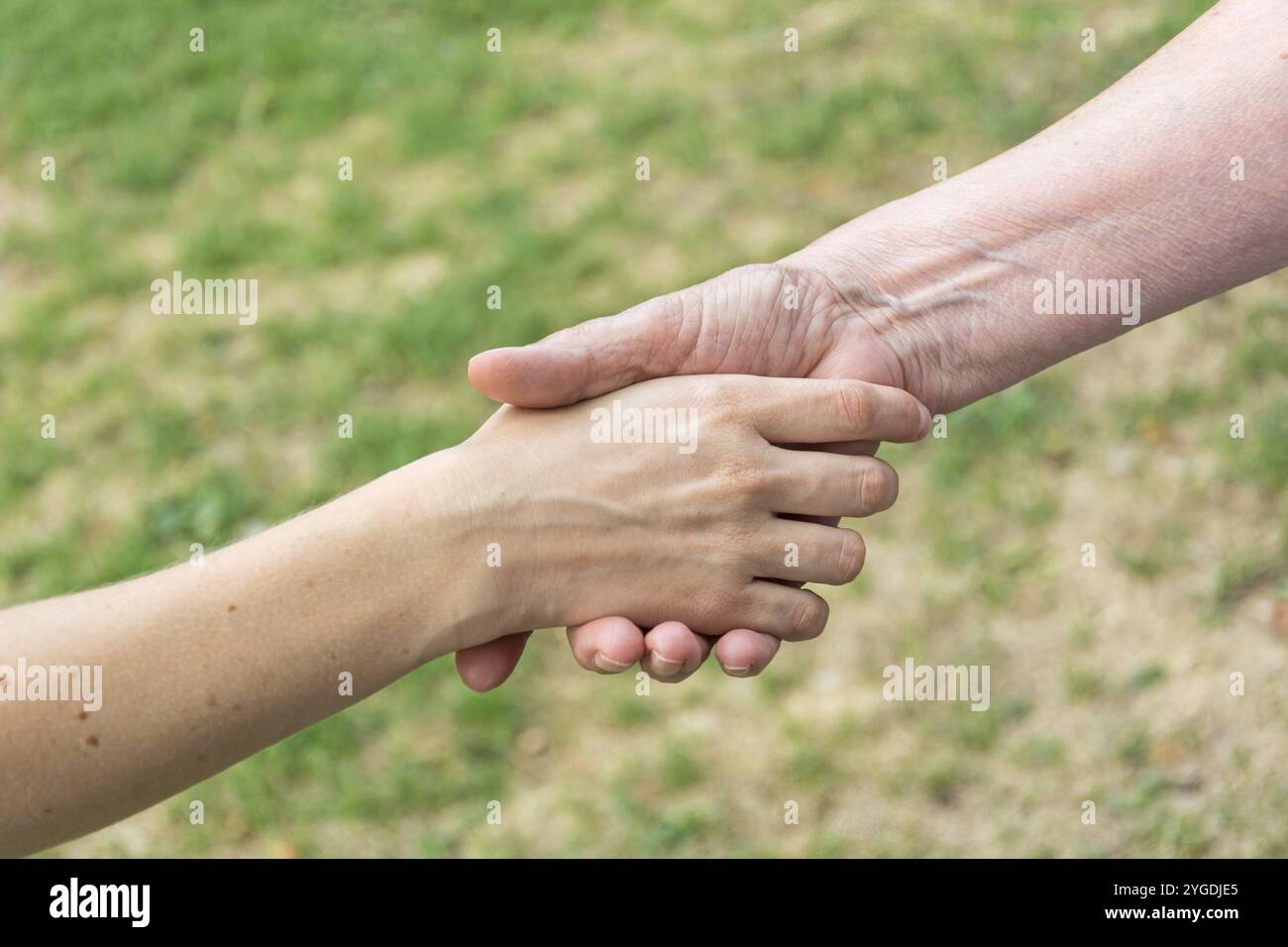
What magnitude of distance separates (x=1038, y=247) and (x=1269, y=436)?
5.66 feet

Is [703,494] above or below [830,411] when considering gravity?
below

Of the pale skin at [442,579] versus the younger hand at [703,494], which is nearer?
the pale skin at [442,579]

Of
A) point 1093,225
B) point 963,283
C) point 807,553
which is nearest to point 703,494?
point 807,553

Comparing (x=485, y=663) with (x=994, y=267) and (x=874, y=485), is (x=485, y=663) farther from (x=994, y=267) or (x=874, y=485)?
(x=994, y=267)

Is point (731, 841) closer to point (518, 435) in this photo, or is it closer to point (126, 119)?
point (518, 435)

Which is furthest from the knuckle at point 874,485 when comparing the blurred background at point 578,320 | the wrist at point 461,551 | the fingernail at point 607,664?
the blurred background at point 578,320

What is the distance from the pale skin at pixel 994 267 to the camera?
2.52 m

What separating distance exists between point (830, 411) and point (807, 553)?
31 centimetres

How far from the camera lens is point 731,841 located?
3350 mm

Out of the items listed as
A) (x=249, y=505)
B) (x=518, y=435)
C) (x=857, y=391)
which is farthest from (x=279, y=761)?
(x=857, y=391)

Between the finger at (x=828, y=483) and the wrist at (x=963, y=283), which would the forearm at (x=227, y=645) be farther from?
the wrist at (x=963, y=283)

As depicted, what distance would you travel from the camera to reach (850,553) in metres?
2.71

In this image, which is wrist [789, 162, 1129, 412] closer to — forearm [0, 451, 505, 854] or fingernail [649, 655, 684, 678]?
fingernail [649, 655, 684, 678]

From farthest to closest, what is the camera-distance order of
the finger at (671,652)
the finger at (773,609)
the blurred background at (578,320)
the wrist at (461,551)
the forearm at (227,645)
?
1. the blurred background at (578,320)
2. the finger at (773,609)
3. the finger at (671,652)
4. the wrist at (461,551)
5. the forearm at (227,645)
